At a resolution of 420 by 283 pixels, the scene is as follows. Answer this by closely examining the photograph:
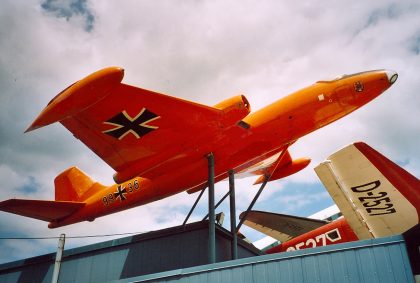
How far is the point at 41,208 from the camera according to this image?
13.8 m

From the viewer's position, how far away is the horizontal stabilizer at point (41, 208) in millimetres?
12492

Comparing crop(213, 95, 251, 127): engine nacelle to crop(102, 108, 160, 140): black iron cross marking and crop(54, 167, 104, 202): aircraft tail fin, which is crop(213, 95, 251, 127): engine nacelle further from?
crop(54, 167, 104, 202): aircraft tail fin

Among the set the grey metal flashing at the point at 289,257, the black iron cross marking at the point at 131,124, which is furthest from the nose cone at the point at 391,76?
the black iron cross marking at the point at 131,124

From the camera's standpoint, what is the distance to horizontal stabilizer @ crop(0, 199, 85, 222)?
41.0 ft

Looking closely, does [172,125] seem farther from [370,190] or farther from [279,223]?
[279,223]

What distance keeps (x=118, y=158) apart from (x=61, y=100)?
368cm

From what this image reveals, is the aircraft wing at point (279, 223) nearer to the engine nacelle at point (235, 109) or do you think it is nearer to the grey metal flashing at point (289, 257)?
the engine nacelle at point (235, 109)

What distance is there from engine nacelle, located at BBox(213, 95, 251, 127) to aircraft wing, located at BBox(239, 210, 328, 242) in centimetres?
951

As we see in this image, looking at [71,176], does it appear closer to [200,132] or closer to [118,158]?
[118,158]

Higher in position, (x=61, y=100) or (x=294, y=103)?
(x=294, y=103)

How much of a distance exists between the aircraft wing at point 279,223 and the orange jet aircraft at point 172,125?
23.9 ft

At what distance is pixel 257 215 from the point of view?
61.9 feet

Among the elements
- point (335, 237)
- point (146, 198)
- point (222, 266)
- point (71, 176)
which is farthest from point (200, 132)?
point (71, 176)

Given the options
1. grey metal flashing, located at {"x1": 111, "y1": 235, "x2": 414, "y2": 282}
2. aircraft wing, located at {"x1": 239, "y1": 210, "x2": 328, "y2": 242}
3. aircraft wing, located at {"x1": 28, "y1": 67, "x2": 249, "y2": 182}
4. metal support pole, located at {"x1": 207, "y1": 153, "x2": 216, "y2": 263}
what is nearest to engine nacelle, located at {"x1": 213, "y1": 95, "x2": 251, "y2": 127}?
aircraft wing, located at {"x1": 28, "y1": 67, "x2": 249, "y2": 182}
